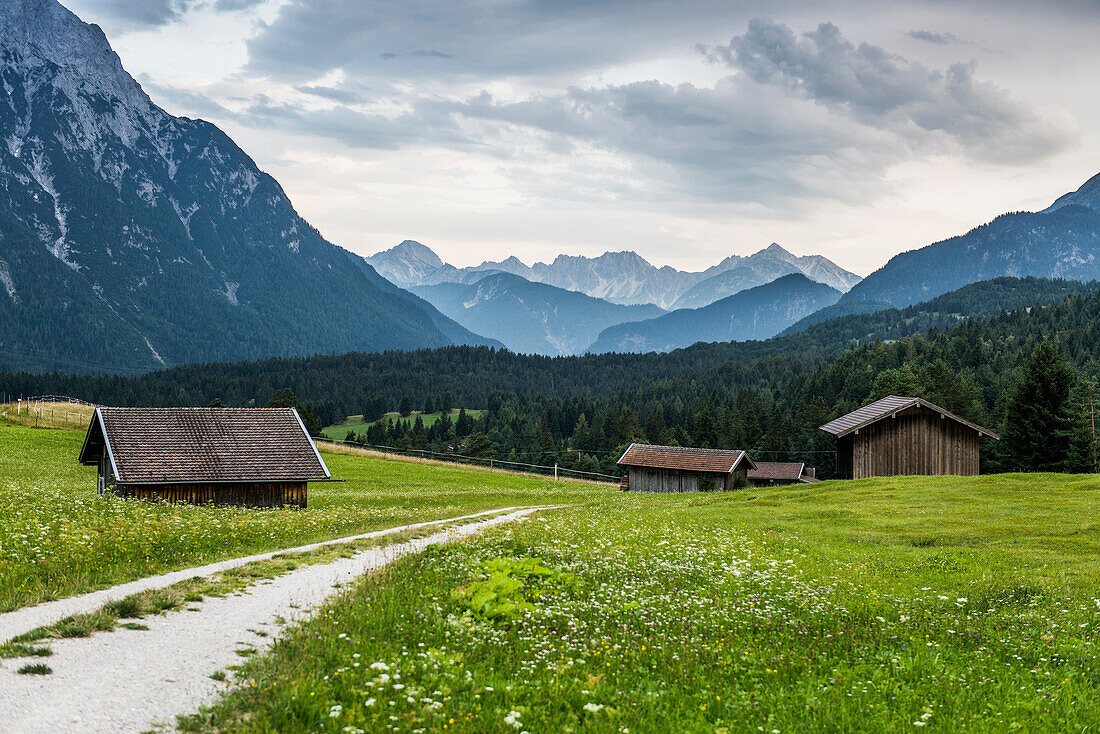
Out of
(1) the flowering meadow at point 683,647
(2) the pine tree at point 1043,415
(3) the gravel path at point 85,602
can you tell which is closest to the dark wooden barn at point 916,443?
(2) the pine tree at point 1043,415

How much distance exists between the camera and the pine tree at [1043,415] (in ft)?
243

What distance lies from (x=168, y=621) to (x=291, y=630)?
87.1 inches

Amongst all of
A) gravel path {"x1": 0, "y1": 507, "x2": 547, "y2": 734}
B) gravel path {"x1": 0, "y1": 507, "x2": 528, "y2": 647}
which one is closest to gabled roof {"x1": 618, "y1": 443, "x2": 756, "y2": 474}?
gravel path {"x1": 0, "y1": 507, "x2": 528, "y2": 647}

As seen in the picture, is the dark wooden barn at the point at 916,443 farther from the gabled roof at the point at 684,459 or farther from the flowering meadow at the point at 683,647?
the flowering meadow at the point at 683,647

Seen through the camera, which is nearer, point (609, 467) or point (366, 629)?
point (366, 629)

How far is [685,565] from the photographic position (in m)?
16.6

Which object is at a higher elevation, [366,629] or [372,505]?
[366,629]

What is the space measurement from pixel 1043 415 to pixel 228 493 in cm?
8111

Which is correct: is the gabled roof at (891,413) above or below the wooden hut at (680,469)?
above

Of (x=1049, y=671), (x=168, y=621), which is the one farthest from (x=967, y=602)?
(x=168, y=621)

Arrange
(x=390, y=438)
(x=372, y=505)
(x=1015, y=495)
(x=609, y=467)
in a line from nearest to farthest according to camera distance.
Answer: (x=1015, y=495)
(x=372, y=505)
(x=609, y=467)
(x=390, y=438)

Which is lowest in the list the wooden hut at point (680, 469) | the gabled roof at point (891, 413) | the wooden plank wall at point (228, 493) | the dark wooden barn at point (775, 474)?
the dark wooden barn at point (775, 474)

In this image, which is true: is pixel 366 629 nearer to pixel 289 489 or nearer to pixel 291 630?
pixel 291 630

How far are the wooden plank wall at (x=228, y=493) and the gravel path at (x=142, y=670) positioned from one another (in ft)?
83.0
